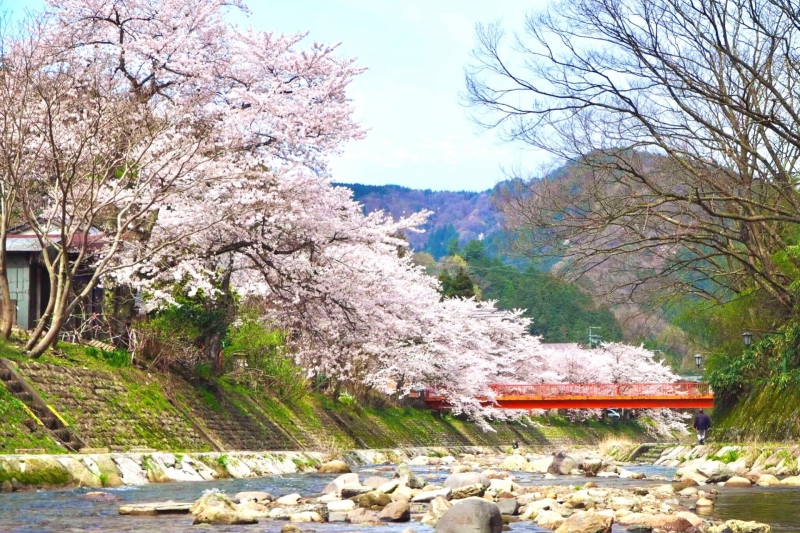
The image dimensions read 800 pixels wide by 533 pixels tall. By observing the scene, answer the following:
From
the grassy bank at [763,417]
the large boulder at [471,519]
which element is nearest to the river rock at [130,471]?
the large boulder at [471,519]

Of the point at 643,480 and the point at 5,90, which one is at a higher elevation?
the point at 5,90

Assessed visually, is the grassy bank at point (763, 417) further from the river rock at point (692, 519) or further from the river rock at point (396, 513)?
the river rock at point (396, 513)

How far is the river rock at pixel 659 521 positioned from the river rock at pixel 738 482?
24.4 ft

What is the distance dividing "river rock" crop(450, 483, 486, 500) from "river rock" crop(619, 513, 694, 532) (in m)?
3.03

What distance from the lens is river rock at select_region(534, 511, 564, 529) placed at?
10648mm

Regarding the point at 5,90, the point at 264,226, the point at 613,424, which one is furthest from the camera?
the point at 613,424

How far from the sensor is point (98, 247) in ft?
85.2

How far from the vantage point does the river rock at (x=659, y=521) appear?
10055 millimetres

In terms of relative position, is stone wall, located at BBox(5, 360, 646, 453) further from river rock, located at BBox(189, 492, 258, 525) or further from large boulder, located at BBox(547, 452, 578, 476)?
river rock, located at BBox(189, 492, 258, 525)

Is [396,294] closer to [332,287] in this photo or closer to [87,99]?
[332,287]

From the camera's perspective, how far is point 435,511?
11.6 metres

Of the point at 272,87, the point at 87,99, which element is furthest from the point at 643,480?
the point at 87,99

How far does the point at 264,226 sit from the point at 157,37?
5.56 metres

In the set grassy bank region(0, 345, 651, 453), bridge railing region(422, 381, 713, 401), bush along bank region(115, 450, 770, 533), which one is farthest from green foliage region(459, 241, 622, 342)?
bush along bank region(115, 450, 770, 533)
